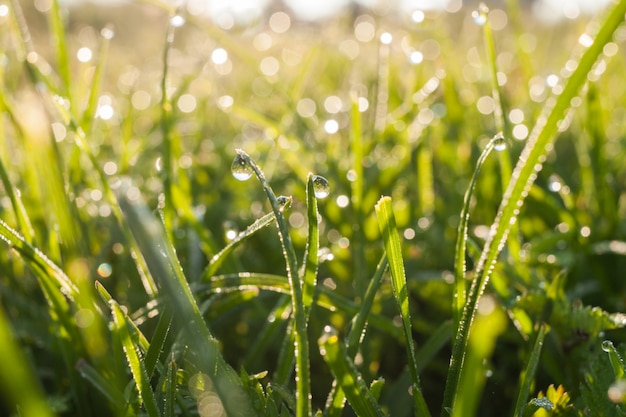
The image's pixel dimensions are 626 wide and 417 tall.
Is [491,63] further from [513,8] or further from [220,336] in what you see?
[513,8]

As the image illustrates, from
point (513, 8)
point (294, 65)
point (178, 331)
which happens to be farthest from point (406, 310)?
point (294, 65)

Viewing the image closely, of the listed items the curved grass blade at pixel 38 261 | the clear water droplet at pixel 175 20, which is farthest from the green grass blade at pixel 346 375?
the clear water droplet at pixel 175 20

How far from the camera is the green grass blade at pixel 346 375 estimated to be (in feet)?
1.36

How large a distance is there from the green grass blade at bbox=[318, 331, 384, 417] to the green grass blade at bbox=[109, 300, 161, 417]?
15cm

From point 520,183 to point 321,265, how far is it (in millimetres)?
475

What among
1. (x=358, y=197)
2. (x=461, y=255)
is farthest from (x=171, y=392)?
(x=358, y=197)

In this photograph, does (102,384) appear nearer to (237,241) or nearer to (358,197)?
(237,241)

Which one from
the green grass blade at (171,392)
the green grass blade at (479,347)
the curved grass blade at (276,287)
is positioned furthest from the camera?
the curved grass blade at (276,287)

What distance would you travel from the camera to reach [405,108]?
3.94 feet

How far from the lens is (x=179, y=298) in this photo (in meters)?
0.46

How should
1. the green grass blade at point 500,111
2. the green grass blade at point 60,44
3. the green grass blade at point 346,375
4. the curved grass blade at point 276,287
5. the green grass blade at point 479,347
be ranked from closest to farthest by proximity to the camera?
the green grass blade at point 479,347 → the green grass blade at point 346,375 → the curved grass blade at point 276,287 → the green grass blade at point 500,111 → the green grass blade at point 60,44

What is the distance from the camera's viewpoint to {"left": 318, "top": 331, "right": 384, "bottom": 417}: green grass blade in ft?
1.36

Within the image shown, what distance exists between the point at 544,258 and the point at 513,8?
78cm

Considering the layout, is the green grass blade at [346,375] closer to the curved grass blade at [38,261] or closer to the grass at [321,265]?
the grass at [321,265]
